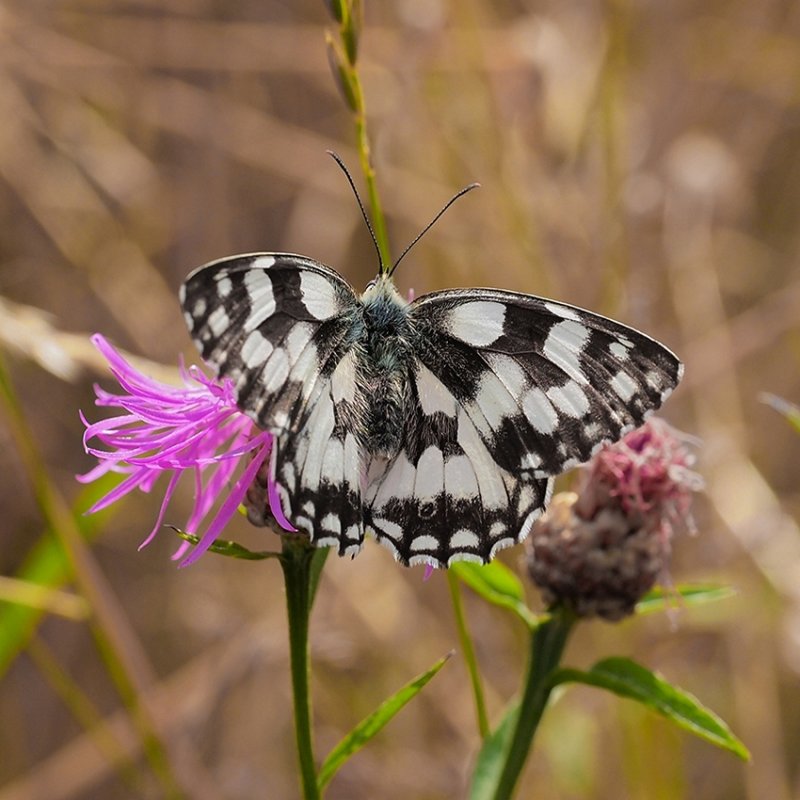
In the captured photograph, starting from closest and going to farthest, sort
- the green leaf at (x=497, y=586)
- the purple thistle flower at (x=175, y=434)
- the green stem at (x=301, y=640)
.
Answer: the green stem at (x=301, y=640) → the purple thistle flower at (x=175, y=434) → the green leaf at (x=497, y=586)

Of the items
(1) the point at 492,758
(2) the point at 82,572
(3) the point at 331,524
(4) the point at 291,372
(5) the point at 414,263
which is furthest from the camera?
(5) the point at 414,263

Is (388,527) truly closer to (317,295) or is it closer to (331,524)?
(331,524)

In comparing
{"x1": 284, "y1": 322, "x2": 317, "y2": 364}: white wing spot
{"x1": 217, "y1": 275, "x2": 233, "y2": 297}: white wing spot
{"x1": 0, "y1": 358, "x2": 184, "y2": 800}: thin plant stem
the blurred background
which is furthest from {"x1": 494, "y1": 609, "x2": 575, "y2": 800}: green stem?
the blurred background

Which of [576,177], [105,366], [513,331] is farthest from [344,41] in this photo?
[576,177]

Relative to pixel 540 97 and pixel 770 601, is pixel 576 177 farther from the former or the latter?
pixel 770 601

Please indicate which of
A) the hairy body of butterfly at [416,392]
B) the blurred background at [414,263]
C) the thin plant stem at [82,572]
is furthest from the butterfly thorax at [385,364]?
the blurred background at [414,263]

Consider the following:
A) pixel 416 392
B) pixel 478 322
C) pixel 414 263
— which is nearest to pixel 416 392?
pixel 416 392

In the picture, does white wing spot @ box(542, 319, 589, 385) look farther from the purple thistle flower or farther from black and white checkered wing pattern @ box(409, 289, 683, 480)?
the purple thistle flower

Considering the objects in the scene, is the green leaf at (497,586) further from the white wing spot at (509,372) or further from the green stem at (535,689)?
the white wing spot at (509,372)
